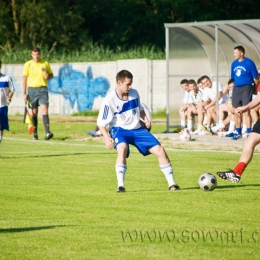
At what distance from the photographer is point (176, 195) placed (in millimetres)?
10523

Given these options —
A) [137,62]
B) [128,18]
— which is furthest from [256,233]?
[128,18]

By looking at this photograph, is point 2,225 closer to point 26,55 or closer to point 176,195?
point 176,195

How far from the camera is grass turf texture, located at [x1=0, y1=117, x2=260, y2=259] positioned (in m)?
7.17

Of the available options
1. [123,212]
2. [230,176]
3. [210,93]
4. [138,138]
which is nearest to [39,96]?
[210,93]

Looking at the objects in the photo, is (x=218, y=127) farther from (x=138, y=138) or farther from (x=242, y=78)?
(x=138, y=138)

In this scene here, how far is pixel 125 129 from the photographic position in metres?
11.3

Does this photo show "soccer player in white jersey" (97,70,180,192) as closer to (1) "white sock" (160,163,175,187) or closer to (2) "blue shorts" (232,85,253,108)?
(1) "white sock" (160,163,175,187)

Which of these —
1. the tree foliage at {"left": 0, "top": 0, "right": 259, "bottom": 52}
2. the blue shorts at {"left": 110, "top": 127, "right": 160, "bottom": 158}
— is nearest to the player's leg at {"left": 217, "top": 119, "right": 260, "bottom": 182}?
the blue shorts at {"left": 110, "top": 127, "right": 160, "bottom": 158}

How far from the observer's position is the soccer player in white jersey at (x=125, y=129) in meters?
11.1

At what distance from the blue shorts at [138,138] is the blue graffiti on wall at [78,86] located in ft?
76.5

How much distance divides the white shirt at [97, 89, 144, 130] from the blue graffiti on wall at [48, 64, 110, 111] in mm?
23162

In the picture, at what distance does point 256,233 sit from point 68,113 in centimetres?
2801

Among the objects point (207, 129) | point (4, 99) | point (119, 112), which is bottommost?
point (207, 129)

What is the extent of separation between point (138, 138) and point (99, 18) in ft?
129
